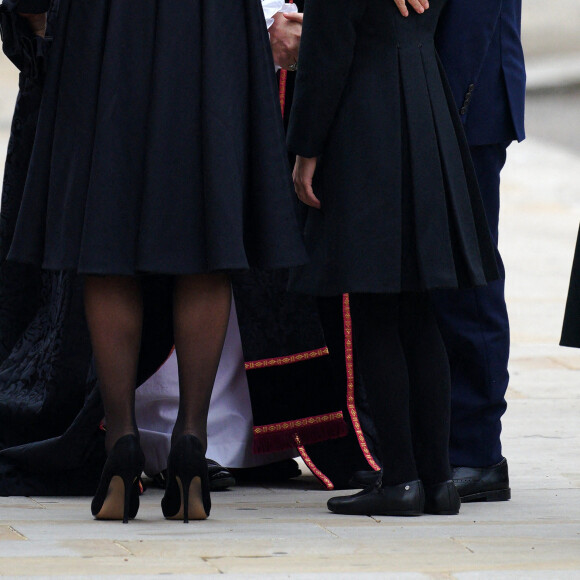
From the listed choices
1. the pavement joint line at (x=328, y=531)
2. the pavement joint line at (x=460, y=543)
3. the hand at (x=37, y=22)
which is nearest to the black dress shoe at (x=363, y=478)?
the pavement joint line at (x=328, y=531)

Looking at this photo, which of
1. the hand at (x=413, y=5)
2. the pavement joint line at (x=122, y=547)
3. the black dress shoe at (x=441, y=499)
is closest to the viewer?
the pavement joint line at (x=122, y=547)

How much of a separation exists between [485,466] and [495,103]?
31.7 inches

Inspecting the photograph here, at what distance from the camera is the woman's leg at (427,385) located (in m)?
2.86

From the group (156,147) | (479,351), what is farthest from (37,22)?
(479,351)

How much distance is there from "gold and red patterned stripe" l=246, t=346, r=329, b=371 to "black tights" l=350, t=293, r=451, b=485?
0.52m

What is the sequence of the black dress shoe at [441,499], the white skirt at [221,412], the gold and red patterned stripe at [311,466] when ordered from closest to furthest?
the black dress shoe at [441,499]
the gold and red patterned stripe at [311,466]
the white skirt at [221,412]

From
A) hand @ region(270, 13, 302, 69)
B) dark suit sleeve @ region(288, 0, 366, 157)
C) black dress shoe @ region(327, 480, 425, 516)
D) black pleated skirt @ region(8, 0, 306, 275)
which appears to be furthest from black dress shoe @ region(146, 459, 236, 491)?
hand @ region(270, 13, 302, 69)

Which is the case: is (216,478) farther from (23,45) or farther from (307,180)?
(23,45)

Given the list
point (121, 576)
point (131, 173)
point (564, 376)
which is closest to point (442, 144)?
point (131, 173)

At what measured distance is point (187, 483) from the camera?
2684 millimetres

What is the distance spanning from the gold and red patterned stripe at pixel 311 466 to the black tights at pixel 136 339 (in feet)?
2.12

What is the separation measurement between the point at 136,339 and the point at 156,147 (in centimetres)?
39

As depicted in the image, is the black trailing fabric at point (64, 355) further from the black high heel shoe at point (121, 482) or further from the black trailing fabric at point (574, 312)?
the black trailing fabric at point (574, 312)

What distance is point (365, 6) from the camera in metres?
2.75
